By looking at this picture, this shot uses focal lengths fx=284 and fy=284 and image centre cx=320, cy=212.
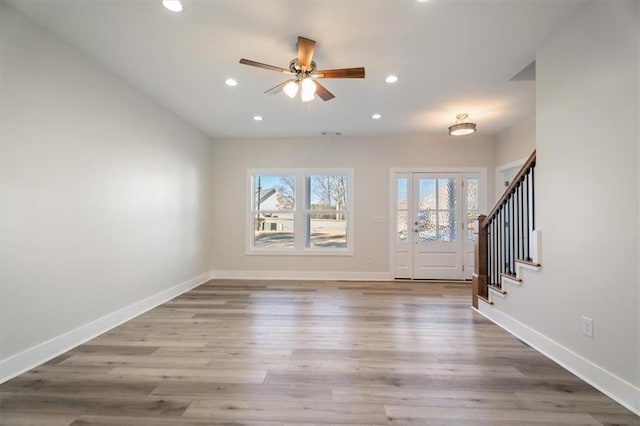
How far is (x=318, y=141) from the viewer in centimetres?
551

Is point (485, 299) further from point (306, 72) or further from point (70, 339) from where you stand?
point (70, 339)

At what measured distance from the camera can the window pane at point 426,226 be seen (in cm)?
537

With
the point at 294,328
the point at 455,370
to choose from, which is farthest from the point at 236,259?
the point at 455,370

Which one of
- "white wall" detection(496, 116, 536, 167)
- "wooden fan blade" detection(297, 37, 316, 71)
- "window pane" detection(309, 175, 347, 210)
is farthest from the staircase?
"window pane" detection(309, 175, 347, 210)

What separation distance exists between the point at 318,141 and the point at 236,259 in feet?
9.13

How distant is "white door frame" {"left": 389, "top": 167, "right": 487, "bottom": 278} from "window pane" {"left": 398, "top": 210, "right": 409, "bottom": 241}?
9 cm

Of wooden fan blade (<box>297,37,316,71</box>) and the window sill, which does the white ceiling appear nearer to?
wooden fan blade (<box>297,37,316,71</box>)

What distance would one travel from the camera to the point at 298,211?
5.59 metres

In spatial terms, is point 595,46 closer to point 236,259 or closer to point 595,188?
point 595,188

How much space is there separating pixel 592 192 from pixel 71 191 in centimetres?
415

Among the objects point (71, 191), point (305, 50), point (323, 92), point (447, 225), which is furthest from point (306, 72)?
point (447, 225)

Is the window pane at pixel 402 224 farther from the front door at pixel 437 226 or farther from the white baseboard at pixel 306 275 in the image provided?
the white baseboard at pixel 306 275

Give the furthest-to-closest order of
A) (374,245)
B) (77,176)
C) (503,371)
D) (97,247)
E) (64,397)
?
(374,245) → (97,247) → (77,176) → (503,371) → (64,397)

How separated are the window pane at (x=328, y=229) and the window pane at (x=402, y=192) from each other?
1.08 metres
